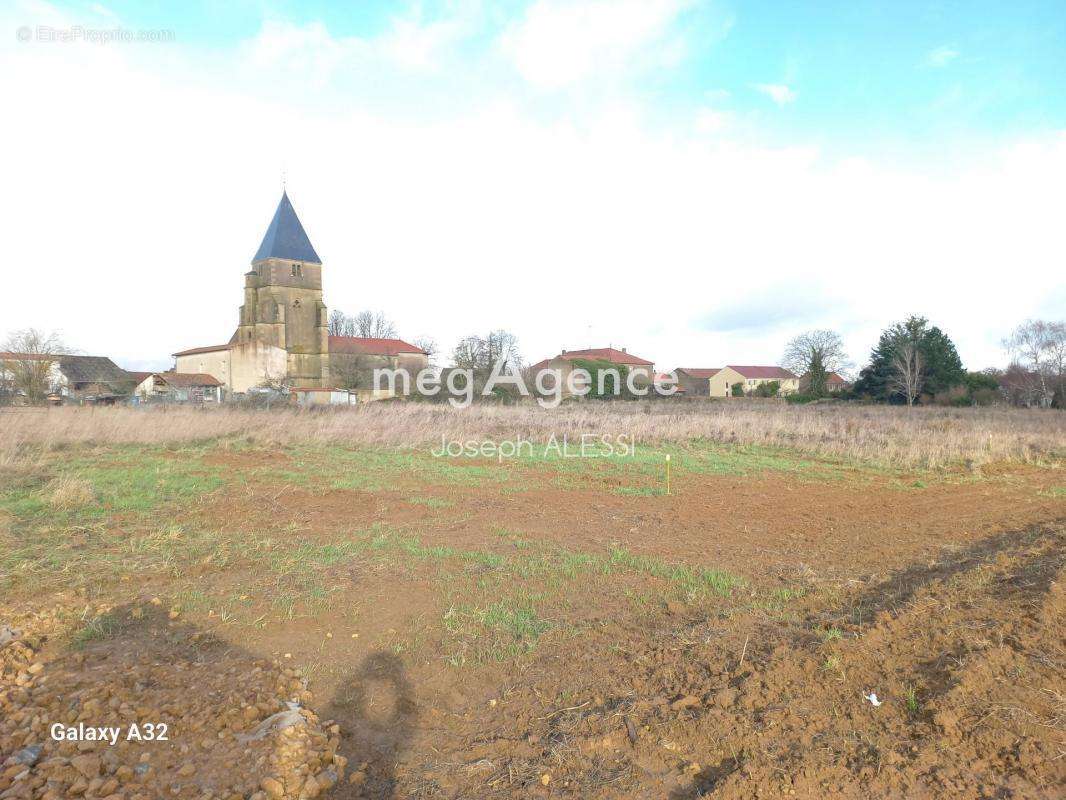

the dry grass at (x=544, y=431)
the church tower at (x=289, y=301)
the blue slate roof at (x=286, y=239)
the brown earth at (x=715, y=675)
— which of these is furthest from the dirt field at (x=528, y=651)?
the blue slate roof at (x=286, y=239)

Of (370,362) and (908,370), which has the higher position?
(370,362)

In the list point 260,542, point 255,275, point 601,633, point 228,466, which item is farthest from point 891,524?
point 255,275

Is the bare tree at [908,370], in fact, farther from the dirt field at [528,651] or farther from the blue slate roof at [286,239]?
the blue slate roof at [286,239]

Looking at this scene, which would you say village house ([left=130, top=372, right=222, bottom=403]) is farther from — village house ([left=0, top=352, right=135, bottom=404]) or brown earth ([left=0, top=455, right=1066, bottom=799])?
brown earth ([left=0, top=455, right=1066, bottom=799])

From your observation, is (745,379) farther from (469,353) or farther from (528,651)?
(528,651)

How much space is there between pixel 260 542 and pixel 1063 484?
51.4ft

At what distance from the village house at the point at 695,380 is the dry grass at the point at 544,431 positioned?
151 feet

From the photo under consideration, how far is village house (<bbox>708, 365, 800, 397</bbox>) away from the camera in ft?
247

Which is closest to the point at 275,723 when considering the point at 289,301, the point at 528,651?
the point at 528,651

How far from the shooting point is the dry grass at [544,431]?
1644cm

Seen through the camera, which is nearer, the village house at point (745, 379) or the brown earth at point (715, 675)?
the brown earth at point (715, 675)

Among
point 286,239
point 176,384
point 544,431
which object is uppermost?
point 286,239

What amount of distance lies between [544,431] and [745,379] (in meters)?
62.1

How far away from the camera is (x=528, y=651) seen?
469cm
